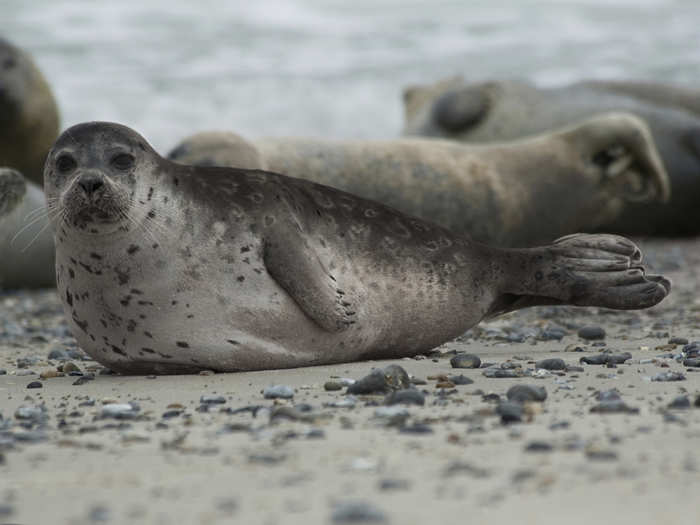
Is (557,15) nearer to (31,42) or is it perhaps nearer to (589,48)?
(589,48)

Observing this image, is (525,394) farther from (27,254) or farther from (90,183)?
(27,254)

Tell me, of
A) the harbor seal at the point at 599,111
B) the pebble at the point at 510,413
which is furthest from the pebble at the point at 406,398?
the harbor seal at the point at 599,111

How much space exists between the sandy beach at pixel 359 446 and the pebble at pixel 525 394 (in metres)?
0.03

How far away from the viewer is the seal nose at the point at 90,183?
3701 mm

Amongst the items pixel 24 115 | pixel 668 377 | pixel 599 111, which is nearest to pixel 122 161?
pixel 668 377

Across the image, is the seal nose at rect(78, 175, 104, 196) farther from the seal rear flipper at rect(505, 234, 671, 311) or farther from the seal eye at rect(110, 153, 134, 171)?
the seal rear flipper at rect(505, 234, 671, 311)

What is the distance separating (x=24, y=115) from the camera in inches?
391

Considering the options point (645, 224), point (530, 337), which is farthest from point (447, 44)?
point (530, 337)

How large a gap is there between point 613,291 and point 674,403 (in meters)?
1.31

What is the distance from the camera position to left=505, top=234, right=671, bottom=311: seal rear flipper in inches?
173

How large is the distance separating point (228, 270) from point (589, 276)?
1249 mm

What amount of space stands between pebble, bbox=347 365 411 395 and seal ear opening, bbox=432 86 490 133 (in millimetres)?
6777

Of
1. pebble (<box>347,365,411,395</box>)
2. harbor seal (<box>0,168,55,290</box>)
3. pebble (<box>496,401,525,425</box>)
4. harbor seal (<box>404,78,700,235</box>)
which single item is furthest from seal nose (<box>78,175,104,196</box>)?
harbor seal (<box>404,78,700,235</box>)

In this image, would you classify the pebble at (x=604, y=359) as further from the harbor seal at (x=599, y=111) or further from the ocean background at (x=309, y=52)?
the ocean background at (x=309, y=52)
